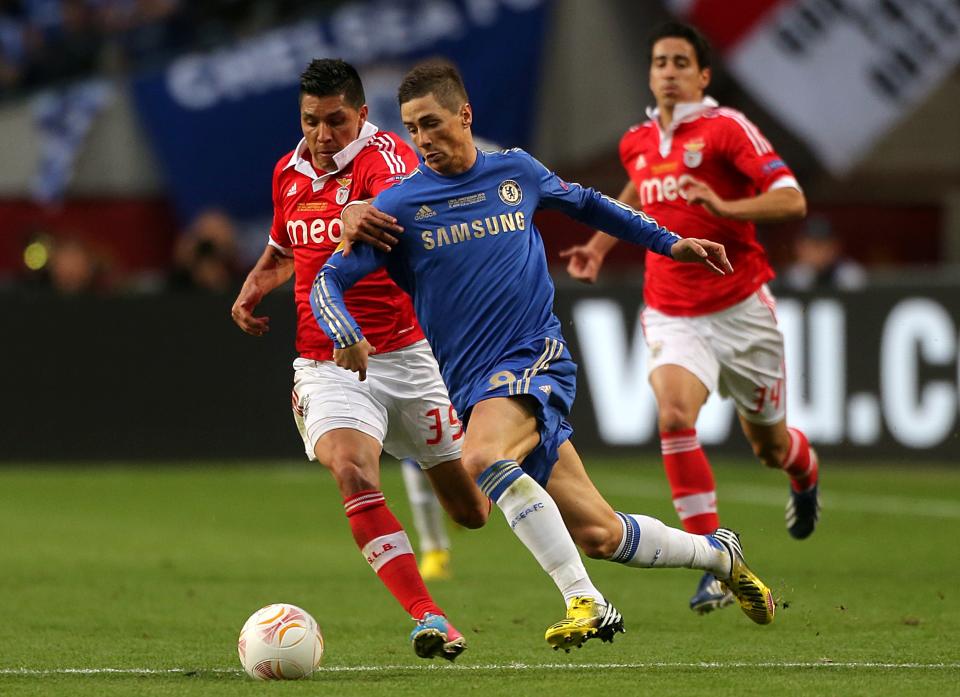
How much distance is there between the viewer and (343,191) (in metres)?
7.41

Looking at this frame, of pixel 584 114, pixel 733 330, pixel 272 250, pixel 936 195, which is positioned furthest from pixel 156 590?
pixel 936 195

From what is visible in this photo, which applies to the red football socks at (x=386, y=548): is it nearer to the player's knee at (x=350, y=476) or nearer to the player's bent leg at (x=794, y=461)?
the player's knee at (x=350, y=476)

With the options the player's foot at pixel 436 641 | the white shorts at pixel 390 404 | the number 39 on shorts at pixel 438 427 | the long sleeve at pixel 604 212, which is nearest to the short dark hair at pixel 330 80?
the long sleeve at pixel 604 212

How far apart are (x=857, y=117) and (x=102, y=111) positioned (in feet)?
24.9

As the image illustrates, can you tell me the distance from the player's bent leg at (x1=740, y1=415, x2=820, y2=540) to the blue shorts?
254 centimetres

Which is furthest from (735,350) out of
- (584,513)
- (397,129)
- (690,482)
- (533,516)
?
(397,129)

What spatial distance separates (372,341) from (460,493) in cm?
75

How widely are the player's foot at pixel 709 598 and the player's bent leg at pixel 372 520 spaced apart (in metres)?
1.71

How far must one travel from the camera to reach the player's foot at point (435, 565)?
392 inches

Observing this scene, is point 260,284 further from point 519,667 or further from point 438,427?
point 519,667

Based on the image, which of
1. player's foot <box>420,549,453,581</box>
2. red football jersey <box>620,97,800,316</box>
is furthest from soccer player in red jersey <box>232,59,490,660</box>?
player's foot <box>420,549,453,581</box>

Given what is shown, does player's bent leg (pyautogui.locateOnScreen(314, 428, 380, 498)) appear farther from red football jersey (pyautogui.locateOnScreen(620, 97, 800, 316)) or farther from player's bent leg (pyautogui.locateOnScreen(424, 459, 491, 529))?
red football jersey (pyautogui.locateOnScreen(620, 97, 800, 316))

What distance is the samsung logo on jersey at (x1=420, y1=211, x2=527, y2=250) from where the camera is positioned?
6734 mm

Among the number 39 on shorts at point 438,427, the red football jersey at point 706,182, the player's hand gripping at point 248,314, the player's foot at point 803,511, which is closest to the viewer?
the player's hand gripping at point 248,314
